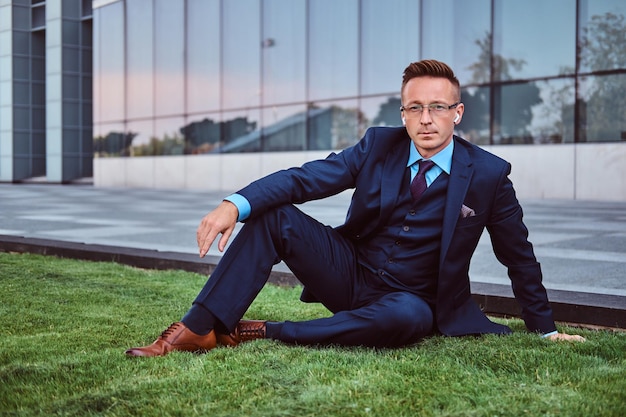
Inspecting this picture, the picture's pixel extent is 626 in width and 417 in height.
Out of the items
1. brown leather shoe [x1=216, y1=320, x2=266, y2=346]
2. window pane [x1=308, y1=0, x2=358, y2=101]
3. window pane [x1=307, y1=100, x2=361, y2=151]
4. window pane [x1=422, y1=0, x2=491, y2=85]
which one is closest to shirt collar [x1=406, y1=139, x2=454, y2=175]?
brown leather shoe [x1=216, y1=320, x2=266, y2=346]

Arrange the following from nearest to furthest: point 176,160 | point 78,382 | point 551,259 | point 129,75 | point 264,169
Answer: point 78,382 → point 551,259 → point 264,169 → point 176,160 → point 129,75

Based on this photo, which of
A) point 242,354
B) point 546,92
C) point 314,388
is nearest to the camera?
point 314,388

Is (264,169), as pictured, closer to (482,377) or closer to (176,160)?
(176,160)

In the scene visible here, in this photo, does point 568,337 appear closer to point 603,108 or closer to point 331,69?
point 603,108

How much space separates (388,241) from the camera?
3.70m

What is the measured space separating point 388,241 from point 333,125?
20.5 m

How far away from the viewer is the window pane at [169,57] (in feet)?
94.8

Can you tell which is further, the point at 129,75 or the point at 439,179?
the point at 129,75

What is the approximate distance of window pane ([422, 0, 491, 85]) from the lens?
20.0m

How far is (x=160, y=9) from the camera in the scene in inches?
1167

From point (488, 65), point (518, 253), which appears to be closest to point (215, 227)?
point (518, 253)

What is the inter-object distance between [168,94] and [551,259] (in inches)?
957

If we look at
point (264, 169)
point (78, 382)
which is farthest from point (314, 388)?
point (264, 169)

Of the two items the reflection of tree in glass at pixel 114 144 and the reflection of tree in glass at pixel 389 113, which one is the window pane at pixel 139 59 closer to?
the reflection of tree in glass at pixel 114 144
